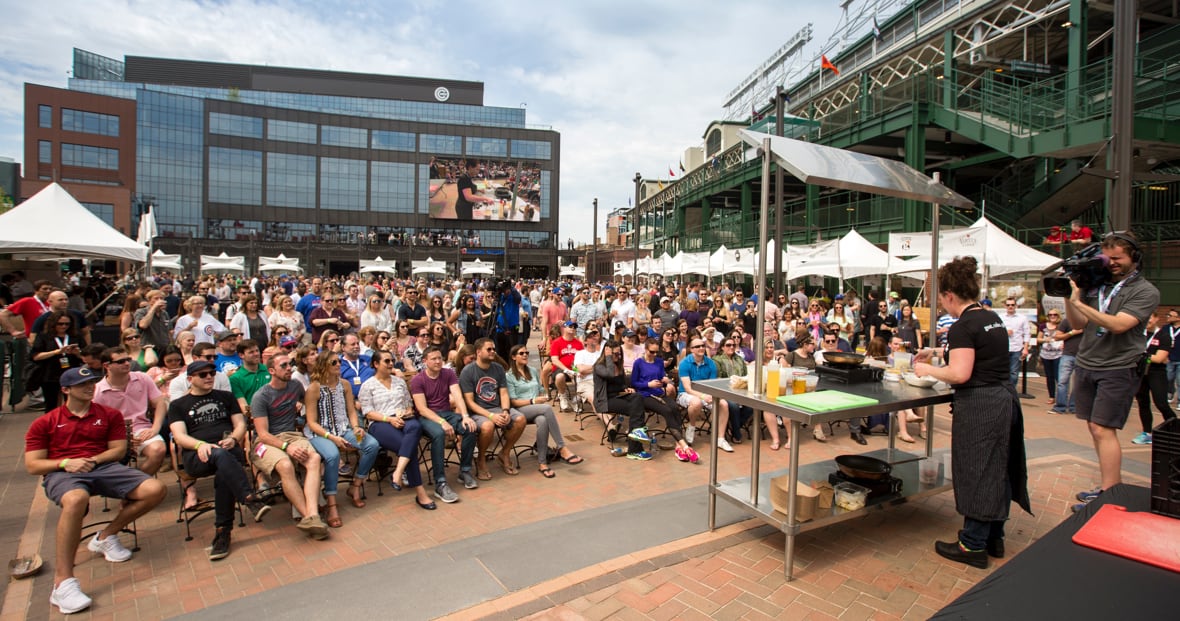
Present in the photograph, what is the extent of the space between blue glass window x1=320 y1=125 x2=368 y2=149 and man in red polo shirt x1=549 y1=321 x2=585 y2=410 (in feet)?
226

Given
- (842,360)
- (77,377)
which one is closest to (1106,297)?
(842,360)

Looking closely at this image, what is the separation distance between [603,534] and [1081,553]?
295 centimetres

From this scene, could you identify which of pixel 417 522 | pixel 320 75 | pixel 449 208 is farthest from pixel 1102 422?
pixel 320 75

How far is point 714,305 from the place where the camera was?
14.4 m

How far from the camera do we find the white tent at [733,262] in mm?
19392

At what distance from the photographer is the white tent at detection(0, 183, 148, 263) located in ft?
30.5

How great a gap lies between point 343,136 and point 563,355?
6970cm

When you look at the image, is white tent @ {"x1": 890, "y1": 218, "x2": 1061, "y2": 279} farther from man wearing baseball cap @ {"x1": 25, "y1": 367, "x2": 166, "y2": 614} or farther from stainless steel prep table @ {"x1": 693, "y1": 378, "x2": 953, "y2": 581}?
man wearing baseball cap @ {"x1": 25, "y1": 367, "x2": 166, "y2": 614}

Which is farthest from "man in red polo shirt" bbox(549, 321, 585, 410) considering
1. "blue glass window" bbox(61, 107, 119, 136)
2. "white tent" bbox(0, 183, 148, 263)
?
"blue glass window" bbox(61, 107, 119, 136)

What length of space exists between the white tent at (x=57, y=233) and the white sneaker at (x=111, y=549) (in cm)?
759

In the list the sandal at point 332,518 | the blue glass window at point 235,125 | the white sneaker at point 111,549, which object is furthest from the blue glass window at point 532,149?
→ the white sneaker at point 111,549

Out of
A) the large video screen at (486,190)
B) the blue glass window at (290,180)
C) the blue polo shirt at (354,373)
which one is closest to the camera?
the blue polo shirt at (354,373)

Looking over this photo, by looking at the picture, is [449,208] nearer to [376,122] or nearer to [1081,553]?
[376,122]

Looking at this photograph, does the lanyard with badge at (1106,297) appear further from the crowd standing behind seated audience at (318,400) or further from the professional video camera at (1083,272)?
the crowd standing behind seated audience at (318,400)
